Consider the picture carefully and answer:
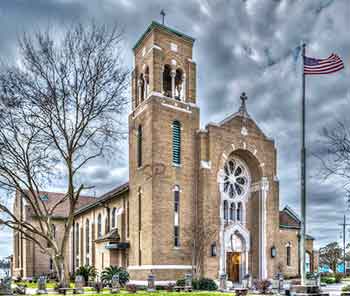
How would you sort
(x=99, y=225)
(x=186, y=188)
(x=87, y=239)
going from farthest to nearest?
1. (x=87, y=239)
2. (x=99, y=225)
3. (x=186, y=188)

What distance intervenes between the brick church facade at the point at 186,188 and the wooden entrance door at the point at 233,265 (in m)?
0.08

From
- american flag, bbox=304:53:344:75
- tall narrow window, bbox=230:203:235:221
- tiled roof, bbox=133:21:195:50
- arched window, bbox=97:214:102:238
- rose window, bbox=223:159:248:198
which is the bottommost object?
arched window, bbox=97:214:102:238

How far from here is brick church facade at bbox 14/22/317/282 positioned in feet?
100

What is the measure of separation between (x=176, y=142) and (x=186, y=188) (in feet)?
12.1

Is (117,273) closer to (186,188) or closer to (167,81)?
(186,188)

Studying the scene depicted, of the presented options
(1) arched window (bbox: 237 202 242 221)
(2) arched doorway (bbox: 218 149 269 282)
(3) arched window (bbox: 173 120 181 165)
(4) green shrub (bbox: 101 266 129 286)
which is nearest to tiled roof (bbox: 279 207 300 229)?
(2) arched doorway (bbox: 218 149 269 282)

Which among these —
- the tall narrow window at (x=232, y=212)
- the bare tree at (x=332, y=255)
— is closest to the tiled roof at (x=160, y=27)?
the tall narrow window at (x=232, y=212)

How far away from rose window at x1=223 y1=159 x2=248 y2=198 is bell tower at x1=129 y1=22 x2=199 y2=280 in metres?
3.82

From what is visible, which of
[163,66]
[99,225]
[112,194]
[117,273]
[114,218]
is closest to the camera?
[117,273]

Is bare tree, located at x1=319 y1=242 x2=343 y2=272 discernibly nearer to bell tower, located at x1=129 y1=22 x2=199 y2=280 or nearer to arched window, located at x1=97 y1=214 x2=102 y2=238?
arched window, located at x1=97 y1=214 x2=102 y2=238

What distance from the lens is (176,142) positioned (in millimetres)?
32406

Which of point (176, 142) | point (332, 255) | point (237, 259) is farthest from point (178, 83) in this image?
point (332, 255)

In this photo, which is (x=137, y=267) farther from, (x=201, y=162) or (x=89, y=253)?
(x=89, y=253)

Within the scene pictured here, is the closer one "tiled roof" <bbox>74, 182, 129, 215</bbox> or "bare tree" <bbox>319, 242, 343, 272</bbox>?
"tiled roof" <bbox>74, 182, 129, 215</bbox>
